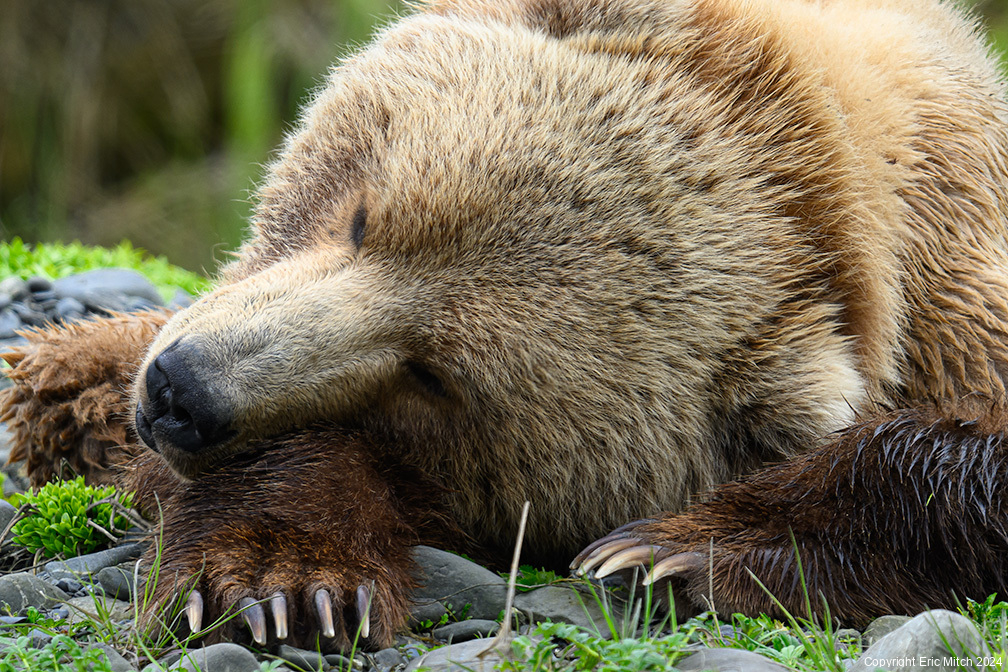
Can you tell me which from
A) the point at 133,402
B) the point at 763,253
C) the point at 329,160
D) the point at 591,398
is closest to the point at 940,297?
the point at 763,253

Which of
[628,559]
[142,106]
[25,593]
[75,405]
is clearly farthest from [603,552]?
[142,106]

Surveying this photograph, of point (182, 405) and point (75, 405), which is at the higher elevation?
point (75, 405)

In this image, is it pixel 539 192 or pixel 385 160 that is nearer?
pixel 539 192

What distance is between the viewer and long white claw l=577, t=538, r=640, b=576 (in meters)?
2.87

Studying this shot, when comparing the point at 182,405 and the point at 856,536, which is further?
the point at 856,536

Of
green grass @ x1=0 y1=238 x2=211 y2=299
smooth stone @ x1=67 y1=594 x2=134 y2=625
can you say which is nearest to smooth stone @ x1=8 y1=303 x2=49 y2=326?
green grass @ x1=0 y1=238 x2=211 y2=299

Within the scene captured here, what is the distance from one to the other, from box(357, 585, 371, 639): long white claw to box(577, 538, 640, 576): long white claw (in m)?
0.58

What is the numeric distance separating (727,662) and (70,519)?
2.19m

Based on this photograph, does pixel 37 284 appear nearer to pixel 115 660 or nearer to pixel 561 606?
pixel 115 660

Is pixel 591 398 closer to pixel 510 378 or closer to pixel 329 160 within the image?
pixel 510 378

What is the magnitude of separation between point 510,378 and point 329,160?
1.03m

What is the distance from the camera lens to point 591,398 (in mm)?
2953

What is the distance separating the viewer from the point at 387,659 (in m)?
2.57

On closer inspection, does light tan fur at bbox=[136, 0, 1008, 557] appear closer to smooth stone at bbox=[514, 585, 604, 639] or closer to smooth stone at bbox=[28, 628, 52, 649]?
smooth stone at bbox=[514, 585, 604, 639]
